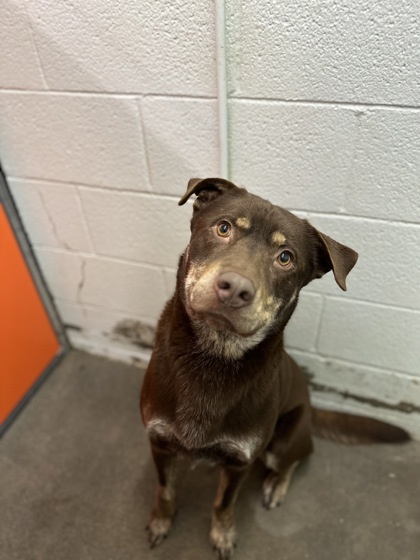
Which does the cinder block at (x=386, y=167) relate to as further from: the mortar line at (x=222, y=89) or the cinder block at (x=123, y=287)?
the cinder block at (x=123, y=287)

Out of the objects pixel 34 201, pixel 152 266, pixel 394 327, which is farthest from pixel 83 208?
pixel 394 327

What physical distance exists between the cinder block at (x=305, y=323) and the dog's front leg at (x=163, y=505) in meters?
0.78

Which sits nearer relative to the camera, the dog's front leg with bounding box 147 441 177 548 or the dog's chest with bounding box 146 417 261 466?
the dog's chest with bounding box 146 417 261 466

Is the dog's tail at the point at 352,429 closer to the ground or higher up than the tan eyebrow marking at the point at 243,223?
closer to the ground

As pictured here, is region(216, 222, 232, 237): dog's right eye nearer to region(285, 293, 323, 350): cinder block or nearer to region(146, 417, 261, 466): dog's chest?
region(146, 417, 261, 466): dog's chest

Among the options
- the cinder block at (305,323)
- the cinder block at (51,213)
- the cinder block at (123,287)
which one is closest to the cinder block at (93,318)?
the cinder block at (123,287)

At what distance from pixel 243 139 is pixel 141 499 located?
1.50 m

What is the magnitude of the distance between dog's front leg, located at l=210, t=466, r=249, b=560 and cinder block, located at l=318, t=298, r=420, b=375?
781 millimetres

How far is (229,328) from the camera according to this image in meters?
A: 0.90

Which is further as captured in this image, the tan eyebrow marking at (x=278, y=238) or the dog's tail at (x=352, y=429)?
the dog's tail at (x=352, y=429)

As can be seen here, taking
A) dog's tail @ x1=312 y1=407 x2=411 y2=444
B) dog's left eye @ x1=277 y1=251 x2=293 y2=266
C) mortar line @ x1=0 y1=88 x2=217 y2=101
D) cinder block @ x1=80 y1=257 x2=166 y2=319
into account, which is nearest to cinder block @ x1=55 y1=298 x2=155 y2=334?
cinder block @ x1=80 y1=257 x2=166 y2=319

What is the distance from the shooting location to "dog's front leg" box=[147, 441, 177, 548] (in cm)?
140

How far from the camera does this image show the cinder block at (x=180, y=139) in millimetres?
1350

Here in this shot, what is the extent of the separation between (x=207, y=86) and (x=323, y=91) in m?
0.38
